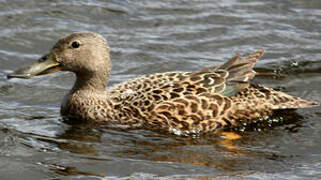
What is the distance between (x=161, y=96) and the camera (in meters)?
9.02

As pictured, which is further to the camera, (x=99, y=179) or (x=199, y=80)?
(x=199, y=80)

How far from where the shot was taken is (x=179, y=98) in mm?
8977

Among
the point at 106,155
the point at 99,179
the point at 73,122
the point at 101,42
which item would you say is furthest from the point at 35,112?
the point at 99,179

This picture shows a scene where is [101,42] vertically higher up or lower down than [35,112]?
higher up

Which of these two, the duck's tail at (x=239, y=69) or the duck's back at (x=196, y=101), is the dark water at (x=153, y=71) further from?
the duck's tail at (x=239, y=69)

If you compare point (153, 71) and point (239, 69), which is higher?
point (239, 69)

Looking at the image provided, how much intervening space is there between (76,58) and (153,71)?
2511 millimetres

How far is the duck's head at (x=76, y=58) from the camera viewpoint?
30.4ft

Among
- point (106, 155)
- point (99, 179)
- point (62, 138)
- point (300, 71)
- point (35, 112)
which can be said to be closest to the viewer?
point (99, 179)

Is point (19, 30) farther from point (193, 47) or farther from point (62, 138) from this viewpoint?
point (62, 138)

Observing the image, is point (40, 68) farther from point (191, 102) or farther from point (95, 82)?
point (191, 102)

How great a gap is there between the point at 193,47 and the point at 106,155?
182 inches

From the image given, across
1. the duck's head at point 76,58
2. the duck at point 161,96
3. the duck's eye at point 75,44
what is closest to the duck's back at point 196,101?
the duck at point 161,96

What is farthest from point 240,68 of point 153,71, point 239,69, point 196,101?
point 153,71
